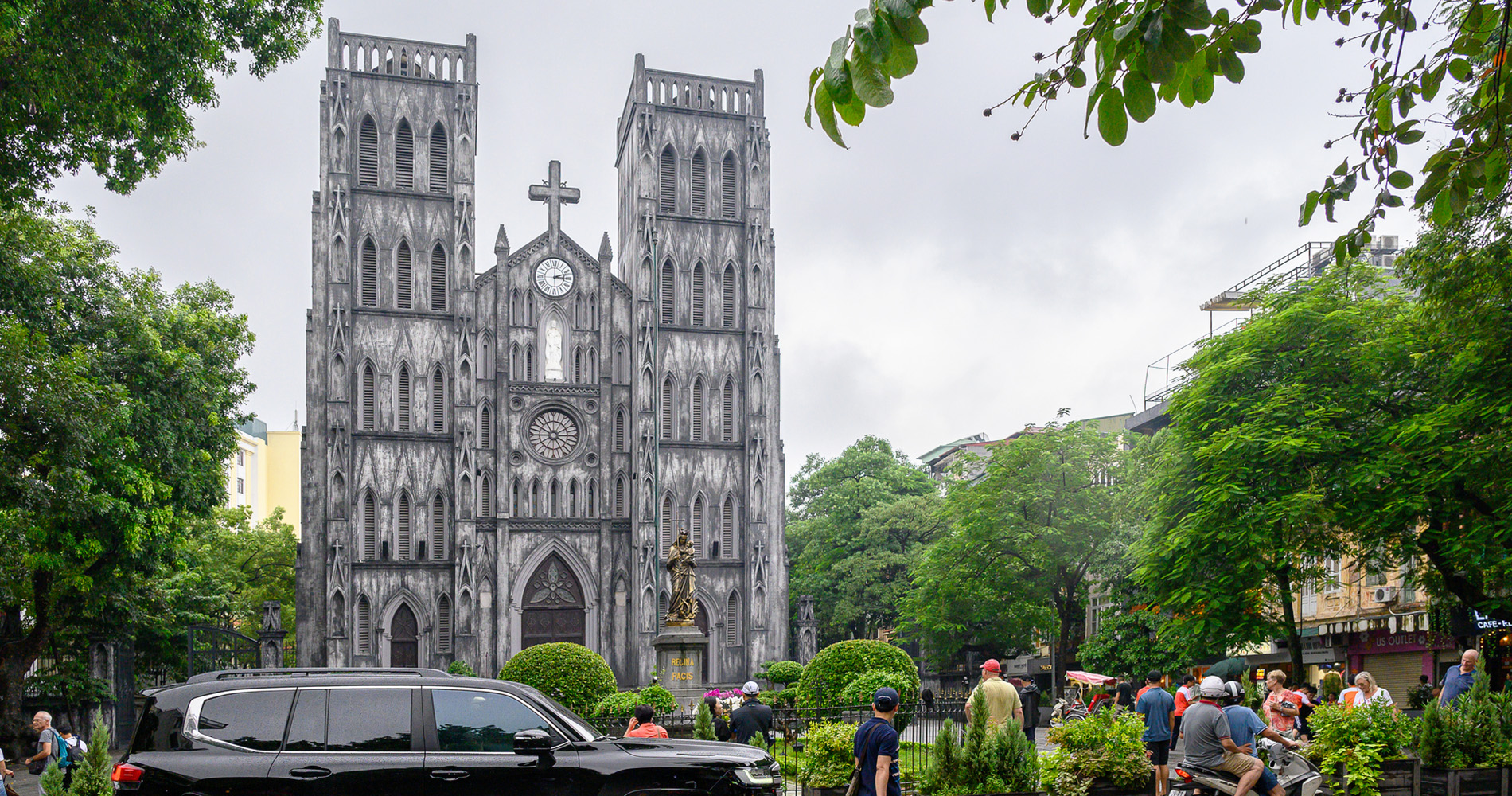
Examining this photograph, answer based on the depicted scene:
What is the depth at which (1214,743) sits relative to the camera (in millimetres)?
10188

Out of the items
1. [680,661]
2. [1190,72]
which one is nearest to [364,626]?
[680,661]

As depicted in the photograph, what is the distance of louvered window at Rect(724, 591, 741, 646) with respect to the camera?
4956 centimetres

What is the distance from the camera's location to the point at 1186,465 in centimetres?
2495

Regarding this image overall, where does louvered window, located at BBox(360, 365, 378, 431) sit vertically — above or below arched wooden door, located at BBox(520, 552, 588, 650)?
above

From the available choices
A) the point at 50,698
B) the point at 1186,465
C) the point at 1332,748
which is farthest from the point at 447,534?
the point at 1332,748

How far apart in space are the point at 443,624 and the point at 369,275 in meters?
13.2

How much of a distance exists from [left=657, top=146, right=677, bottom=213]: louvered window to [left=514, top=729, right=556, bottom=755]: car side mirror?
43.6 metres

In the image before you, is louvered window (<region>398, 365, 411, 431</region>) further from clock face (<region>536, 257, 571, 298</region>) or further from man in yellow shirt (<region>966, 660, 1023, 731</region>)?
man in yellow shirt (<region>966, 660, 1023, 731</region>)

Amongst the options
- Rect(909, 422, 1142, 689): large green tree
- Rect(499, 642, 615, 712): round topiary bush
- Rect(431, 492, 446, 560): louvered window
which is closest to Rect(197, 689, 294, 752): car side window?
Rect(499, 642, 615, 712): round topiary bush

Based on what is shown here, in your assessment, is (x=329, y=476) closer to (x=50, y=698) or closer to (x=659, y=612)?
(x=659, y=612)

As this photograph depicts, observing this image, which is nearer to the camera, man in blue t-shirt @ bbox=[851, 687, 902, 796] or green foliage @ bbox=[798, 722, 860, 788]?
man in blue t-shirt @ bbox=[851, 687, 902, 796]

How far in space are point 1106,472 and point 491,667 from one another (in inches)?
890

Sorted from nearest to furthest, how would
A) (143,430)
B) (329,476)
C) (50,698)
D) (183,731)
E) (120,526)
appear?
(183,731), (120,526), (143,430), (50,698), (329,476)

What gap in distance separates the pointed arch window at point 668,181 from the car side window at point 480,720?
4342 cm
